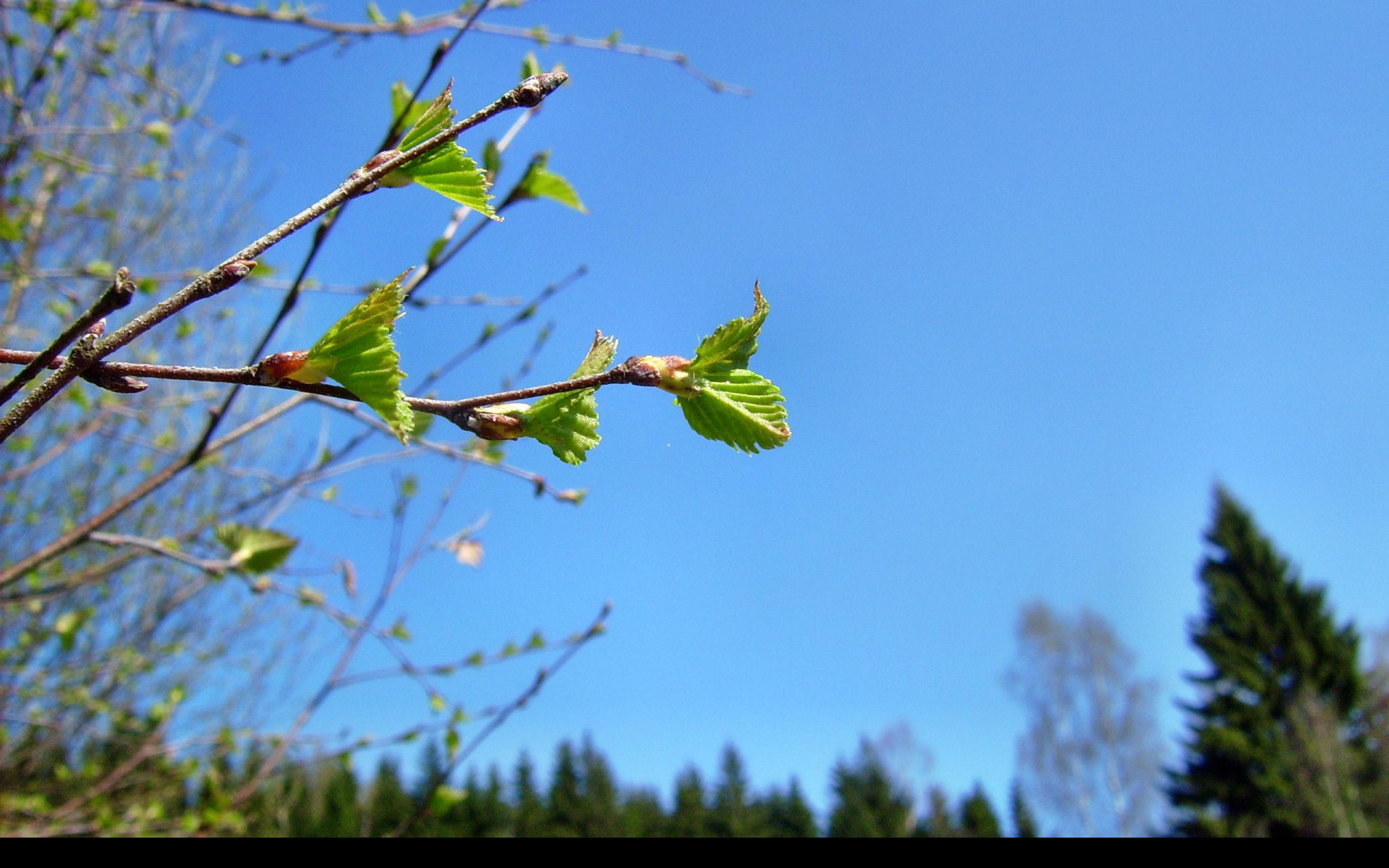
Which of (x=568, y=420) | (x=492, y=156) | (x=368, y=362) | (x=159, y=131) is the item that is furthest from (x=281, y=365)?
(x=159, y=131)

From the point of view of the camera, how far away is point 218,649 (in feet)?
13.5

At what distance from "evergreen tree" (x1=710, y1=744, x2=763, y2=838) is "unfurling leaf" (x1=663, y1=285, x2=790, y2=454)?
70.0ft

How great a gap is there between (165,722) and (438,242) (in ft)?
8.27

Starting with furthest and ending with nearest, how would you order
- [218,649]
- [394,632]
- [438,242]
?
[218,649] < [394,632] < [438,242]

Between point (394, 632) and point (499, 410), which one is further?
point (394, 632)

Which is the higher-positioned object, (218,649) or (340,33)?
(340,33)

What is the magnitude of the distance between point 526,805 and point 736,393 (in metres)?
23.7

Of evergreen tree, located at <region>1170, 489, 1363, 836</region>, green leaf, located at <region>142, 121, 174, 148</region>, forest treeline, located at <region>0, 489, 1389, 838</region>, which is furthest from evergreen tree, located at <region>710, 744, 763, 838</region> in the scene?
green leaf, located at <region>142, 121, 174, 148</region>

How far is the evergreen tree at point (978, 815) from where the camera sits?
Result: 787 inches

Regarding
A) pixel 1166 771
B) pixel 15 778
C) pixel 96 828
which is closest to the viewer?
pixel 96 828

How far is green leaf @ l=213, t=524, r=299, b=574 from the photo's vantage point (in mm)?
1148

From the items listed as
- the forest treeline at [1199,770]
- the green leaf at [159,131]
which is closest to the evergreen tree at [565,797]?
the forest treeline at [1199,770]

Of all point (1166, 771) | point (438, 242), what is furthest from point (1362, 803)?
point (438, 242)

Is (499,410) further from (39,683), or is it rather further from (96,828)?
(39,683)
